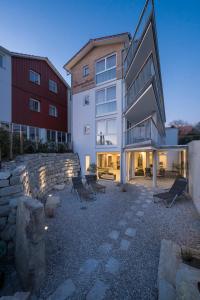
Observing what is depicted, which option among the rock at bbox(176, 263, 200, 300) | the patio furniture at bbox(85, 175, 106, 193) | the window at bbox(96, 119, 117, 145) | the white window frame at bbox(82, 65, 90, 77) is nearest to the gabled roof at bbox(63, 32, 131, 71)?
the white window frame at bbox(82, 65, 90, 77)

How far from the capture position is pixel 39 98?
1602cm

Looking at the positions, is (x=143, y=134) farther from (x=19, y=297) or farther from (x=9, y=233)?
(x=19, y=297)

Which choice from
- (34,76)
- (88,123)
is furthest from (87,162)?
(34,76)

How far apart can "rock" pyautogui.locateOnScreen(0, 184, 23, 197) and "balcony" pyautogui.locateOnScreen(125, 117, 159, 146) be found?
7088 mm

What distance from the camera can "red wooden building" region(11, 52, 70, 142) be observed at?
45.6 ft

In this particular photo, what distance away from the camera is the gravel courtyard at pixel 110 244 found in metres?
2.93

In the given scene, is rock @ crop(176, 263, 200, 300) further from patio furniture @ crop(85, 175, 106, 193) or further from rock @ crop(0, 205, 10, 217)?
patio furniture @ crop(85, 175, 106, 193)

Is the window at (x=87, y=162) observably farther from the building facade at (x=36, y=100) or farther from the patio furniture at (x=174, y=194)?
the patio furniture at (x=174, y=194)

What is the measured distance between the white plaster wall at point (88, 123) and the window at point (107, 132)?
0.35 m

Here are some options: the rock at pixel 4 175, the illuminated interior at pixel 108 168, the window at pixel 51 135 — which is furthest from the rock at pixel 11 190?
the window at pixel 51 135

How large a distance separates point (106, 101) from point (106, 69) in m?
2.85

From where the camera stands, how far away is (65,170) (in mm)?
12664

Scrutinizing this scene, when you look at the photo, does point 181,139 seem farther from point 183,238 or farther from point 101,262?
point 101,262

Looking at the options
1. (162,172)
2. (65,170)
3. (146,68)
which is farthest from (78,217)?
(162,172)
